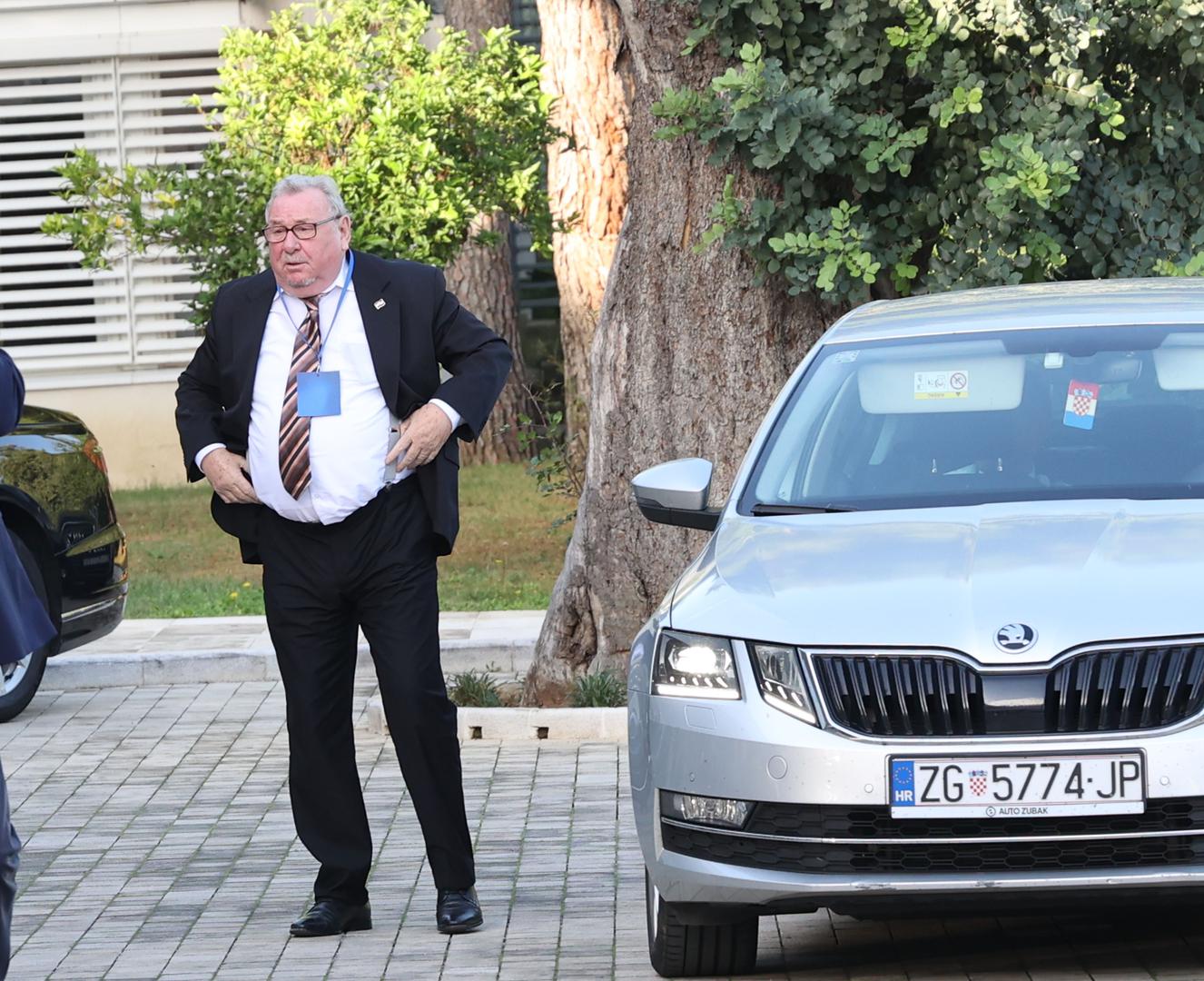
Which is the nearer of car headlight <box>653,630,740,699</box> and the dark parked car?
car headlight <box>653,630,740,699</box>

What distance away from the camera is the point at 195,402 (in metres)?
6.31

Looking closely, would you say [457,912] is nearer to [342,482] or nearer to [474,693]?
[342,482]

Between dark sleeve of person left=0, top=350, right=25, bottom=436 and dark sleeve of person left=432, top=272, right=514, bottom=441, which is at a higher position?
dark sleeve of person left=0, top=350, right=25, bottom=436

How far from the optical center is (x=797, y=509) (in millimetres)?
5867

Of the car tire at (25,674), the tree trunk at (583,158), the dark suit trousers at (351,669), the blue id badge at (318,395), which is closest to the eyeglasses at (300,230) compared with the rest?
the blue id badge at (318,395)

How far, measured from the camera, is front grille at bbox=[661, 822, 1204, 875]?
4.81 metres

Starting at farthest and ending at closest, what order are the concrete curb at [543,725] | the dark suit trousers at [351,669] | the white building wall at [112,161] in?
the white building wall at [112,161], the concrete curb at [543,725], the dark suit trousers at [351,669]

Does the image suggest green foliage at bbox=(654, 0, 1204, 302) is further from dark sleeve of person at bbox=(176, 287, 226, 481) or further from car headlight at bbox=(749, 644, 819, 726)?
car headlight at bbox=(749, 644, 819, 726)

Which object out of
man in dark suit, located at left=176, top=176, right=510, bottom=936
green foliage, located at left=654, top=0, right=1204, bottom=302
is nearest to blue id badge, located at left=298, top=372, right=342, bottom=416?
man in dark suit, located at left=176, top=176, right=510, bottom=936

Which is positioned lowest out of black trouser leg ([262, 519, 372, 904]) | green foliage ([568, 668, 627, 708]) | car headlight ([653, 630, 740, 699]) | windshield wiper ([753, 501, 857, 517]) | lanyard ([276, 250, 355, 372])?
green foliage ([568, 668, 627, 708])

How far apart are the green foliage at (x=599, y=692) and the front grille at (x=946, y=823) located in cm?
434

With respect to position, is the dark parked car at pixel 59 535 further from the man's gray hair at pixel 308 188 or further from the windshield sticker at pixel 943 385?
the windshield sticker at pixel 943 385

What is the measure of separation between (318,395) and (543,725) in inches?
130

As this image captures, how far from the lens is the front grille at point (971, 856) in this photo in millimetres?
4812
